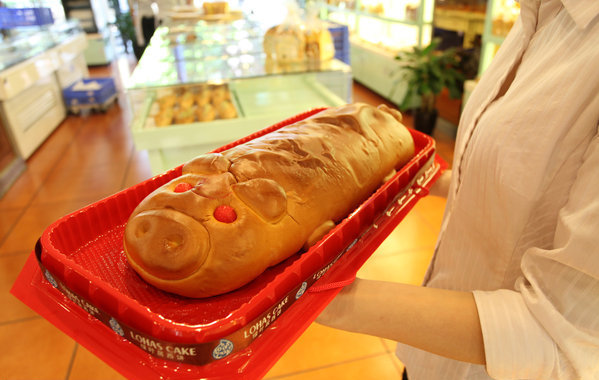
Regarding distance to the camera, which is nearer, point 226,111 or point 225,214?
point 225,214

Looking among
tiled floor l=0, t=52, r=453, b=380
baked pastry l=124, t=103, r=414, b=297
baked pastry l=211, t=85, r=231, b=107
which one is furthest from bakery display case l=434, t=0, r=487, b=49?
baked pastry l=124, t=103, r=414, b=297

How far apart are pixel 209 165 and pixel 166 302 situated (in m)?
0.30

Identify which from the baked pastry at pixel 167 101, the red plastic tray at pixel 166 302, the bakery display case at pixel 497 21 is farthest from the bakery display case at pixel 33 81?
the bakery display case at pixel 497 21

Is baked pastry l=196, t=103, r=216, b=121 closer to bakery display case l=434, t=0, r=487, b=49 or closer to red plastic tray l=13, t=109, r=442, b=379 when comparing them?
red plastic tray l=13, t=109, r=442, b=379

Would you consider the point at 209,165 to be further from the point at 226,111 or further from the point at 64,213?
the point at 64,213

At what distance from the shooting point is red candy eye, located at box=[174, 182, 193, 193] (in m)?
0.79

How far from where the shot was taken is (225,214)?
754 millimetres

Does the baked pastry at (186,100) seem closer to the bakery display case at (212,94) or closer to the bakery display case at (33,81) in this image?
the bakery display case at (212,94)

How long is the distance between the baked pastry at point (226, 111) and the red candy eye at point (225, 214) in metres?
1.68

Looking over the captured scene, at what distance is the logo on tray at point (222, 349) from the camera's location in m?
0.57

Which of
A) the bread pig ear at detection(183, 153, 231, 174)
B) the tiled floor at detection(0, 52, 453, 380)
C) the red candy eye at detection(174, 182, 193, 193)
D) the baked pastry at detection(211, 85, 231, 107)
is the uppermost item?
the bread pig ear at detection(183, 153, 231, 174)

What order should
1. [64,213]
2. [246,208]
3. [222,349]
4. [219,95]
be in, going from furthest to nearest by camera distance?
[64,213], [219,95], [246,208], [222,349]

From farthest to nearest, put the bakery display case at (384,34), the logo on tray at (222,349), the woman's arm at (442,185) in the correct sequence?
the bakery display case at (384,34) < the woman's arm at (442,185) < the logo on tray at (222,349)

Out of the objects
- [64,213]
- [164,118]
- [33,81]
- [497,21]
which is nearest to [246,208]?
[164,118]
